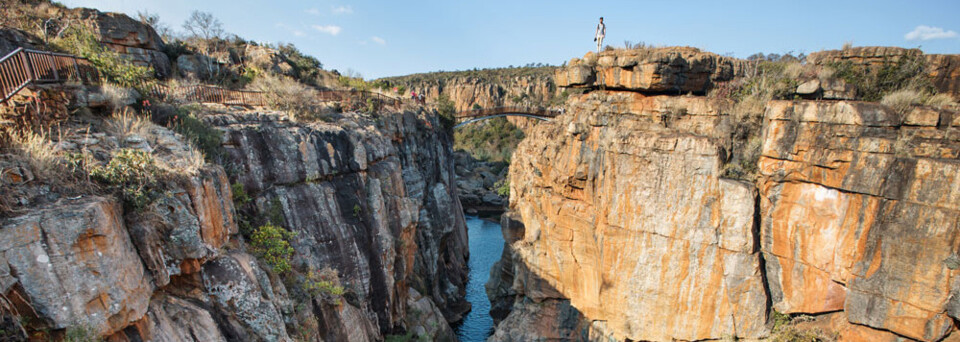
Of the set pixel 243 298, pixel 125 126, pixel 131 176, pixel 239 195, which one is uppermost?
pixel 125 126

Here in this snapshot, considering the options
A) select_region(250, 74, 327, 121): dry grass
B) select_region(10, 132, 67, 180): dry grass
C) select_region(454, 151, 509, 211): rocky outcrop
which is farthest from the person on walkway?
select_region(454, 151, 509, 211): rocky outcrop

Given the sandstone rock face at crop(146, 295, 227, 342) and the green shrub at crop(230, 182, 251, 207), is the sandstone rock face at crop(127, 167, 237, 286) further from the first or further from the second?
the green shrub at crop(230, 182, 251, 207)

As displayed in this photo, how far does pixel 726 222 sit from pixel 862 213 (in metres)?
2.76

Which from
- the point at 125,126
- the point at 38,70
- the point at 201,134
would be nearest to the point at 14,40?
the point at 38,70

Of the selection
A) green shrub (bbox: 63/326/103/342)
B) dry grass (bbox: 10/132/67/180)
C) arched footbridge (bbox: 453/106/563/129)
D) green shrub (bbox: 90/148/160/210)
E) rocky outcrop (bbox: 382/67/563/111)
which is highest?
rocky outcrop (bbox: 382/67/563/111)

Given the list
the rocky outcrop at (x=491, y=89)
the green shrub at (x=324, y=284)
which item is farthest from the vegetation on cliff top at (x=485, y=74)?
the green shrub at (x=324, y=284)

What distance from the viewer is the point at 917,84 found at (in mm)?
9961

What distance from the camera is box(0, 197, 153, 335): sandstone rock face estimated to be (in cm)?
479

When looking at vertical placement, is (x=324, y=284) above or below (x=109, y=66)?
below

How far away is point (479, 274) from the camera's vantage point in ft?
89.3

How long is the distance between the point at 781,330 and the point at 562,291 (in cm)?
640

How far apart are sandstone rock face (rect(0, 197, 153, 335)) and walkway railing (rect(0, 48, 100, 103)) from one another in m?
2.85

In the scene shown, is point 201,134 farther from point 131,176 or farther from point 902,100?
point 902,100

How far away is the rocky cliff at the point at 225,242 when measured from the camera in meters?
5.05
